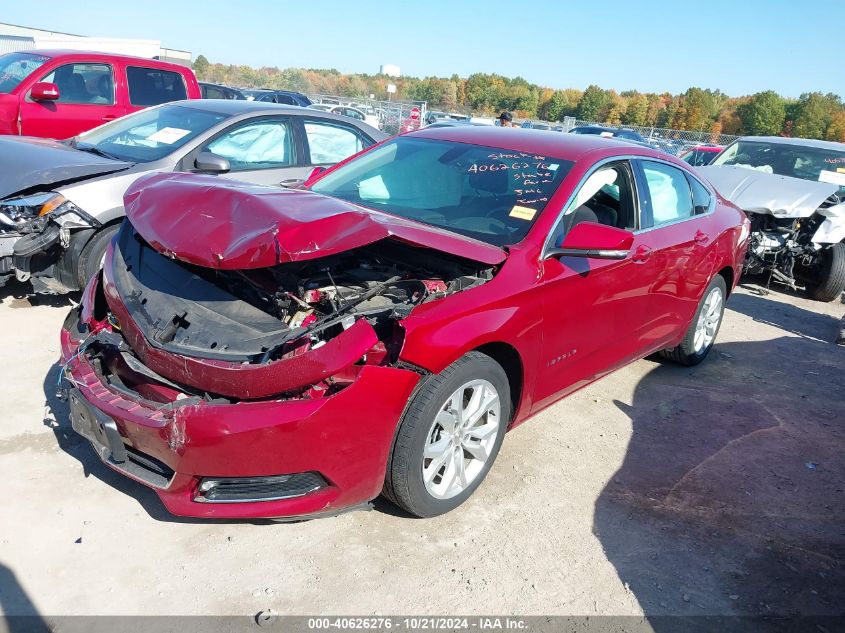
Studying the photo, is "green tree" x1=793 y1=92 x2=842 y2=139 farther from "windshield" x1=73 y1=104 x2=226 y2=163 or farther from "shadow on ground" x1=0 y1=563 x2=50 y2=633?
"shadow on ground" x1=0 y1=563 x2=50 y2=633

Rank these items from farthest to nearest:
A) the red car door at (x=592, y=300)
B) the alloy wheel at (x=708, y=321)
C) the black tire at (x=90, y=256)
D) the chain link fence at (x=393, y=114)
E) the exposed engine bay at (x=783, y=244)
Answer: the chain link fence at (x=393, y=114)
the exposed engine bay at (x=783, y=244)
the alloy wheel at (x=708, y=321)
the black tire at (x=90, y=256)
the red car door at (x=592, y=300)

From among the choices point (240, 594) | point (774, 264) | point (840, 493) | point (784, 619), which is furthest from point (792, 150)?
point (240, 594)

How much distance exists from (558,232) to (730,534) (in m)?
1.68

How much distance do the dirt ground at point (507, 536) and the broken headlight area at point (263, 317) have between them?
655 millimetres

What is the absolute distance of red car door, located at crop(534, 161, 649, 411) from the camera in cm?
344

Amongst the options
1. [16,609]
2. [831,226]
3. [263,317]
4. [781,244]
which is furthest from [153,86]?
[831,226]

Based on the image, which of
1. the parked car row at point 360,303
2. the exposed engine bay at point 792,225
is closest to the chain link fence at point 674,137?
the exposed engine bay at point 792,225

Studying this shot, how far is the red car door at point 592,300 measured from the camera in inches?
136

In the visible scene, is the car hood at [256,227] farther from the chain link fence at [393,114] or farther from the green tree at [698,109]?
the green tree at [698,109]

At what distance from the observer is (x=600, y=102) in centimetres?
5503

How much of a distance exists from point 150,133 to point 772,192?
6.62 metres

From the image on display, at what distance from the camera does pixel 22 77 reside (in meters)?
8.04

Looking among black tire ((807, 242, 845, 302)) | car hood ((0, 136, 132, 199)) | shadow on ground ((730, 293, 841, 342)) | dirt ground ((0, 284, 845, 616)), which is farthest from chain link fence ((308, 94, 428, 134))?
dirt ground ((0, 284, 845, 616))

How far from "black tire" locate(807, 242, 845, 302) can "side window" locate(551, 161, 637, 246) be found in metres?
5.35
